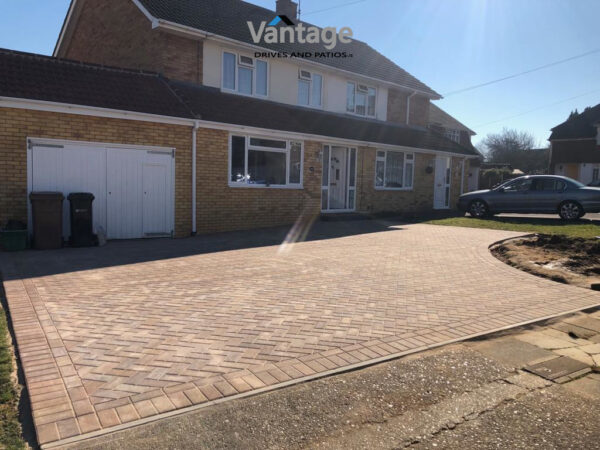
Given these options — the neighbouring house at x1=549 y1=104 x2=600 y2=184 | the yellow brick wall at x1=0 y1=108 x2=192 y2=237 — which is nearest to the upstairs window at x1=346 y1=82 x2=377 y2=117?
the yellow brick wall at x1=0 y1=108 x2=192 y2=237

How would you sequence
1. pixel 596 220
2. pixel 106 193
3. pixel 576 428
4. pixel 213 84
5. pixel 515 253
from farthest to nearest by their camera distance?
pixel 596 220
pixel 213 84
pixel 106 193
pixel 515 253
pixel 576 428

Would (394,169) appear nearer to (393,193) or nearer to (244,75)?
(393,193)

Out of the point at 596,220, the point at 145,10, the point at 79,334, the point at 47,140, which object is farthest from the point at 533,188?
the point at 79,334

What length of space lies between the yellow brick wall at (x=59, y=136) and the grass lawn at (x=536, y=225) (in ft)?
29.4

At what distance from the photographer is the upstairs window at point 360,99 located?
19.6m

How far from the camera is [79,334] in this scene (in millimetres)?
4570

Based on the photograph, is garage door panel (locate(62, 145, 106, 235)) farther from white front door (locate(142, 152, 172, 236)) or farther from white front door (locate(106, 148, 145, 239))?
white front door (locate(142, 152, 172, 236))

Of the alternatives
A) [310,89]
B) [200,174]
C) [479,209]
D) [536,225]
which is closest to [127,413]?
[200,174]

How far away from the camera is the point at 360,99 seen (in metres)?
20.1

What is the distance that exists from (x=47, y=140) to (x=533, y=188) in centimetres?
1573

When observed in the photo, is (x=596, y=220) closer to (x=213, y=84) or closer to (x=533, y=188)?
(x=533, y=188)

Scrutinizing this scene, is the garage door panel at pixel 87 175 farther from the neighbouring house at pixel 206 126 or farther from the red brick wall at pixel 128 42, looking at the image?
the red brick wall at pixel 128 42

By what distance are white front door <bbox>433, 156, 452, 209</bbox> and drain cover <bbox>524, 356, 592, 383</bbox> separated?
1808 centimetres

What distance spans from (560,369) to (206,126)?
34.0ft
